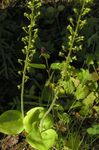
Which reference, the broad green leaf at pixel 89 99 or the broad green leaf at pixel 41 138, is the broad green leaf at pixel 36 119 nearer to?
the broad green leaf at pixel 41 138

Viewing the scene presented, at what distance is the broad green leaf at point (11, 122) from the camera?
2.78 meters

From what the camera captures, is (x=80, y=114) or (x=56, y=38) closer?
(x=80, y=114)

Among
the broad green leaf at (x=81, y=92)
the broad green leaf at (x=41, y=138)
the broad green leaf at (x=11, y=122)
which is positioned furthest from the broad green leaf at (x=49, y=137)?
the broad green leaf at (x=81, y=92)

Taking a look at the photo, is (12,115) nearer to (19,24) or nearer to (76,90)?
(76,90)

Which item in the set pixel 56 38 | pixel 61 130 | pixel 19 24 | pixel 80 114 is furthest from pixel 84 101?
pixel 19 24

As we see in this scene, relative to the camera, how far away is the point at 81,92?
3.09 m

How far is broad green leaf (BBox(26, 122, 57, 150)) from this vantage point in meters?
2.68

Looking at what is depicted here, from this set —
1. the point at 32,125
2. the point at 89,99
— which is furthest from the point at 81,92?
the point at 32,125

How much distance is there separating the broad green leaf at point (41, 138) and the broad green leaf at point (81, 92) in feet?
1.40

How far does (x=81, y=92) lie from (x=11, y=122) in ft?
Answer: 1.96

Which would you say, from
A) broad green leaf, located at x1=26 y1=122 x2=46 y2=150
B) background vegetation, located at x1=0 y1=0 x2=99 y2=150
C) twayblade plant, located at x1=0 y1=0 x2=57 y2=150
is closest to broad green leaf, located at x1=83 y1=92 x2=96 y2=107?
background vegetation, located at x1=0 y1=0 x2=99 y2=150

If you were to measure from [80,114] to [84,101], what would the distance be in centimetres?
10

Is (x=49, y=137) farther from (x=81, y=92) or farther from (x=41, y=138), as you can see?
(x=81, y=92)

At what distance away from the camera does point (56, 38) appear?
3.72m
